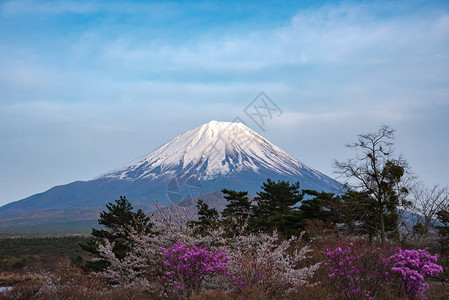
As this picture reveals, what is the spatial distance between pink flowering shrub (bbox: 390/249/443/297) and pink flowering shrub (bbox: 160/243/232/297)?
15.0ft

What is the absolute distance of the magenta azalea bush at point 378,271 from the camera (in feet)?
36.0

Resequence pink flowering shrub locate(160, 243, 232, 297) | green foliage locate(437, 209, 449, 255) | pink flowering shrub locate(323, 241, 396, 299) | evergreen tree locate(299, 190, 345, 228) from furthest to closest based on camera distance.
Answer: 1. evergreen tree locate(299, 190, 345, 228)
2. green foliage locate(437, 209, 449, 255)
3. pink flowering shrub locate(160, 243, 232, 297)
4. pink flowering shrub locate(323, 241, 396, 299)

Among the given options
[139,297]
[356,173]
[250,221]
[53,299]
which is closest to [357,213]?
[356,173]

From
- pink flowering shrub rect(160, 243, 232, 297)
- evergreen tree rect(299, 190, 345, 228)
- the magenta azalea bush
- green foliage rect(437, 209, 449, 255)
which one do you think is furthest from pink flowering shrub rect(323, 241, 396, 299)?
evergreen tree rect(299, 190, 345, 228)

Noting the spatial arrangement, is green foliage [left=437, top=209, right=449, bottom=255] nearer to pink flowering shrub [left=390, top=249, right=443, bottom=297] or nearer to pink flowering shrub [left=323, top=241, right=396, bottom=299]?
pink flowering shrub [left=390, top=249, right=443, bottom=297]

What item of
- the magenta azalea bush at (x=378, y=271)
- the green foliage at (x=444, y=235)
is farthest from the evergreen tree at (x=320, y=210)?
the magenta azalea bush at (x=378, y=271)

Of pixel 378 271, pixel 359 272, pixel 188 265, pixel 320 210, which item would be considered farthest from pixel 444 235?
pixel 188 265

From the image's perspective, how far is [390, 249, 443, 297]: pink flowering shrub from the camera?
11.0 meters

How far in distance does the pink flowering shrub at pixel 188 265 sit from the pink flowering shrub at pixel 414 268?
15.0 ft

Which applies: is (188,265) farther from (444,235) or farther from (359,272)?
(444,235)

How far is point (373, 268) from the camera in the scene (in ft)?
36.8

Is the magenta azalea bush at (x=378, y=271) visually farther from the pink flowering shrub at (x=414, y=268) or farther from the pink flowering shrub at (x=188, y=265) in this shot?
the pink flowering shrub at (x=188, y=265)

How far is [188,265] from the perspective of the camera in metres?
11.5

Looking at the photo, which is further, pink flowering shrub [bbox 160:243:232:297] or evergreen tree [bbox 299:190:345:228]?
evergreen tree [bbox 299:190:345:228]
